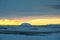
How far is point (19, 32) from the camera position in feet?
7.79

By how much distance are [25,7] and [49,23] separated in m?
0.44

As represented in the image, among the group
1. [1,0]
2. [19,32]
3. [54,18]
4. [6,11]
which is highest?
[1,0]

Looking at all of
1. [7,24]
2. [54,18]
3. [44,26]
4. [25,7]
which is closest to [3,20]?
[7,24]

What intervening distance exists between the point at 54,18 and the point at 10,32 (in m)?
0.71

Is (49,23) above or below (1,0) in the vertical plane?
below

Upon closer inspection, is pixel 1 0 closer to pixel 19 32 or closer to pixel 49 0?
pixel 19 32

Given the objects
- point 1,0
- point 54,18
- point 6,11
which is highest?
point 1,0

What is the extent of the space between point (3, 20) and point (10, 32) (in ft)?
0.70

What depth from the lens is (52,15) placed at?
2371 mm

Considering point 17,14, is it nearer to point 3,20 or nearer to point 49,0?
point 3,20

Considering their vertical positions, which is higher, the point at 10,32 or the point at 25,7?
the point at 25,7

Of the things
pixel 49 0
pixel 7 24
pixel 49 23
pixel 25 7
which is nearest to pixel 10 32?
pixel 7 24

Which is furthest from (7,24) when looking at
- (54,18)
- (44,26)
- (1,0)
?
(54,18)

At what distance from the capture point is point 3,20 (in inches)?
94.0
